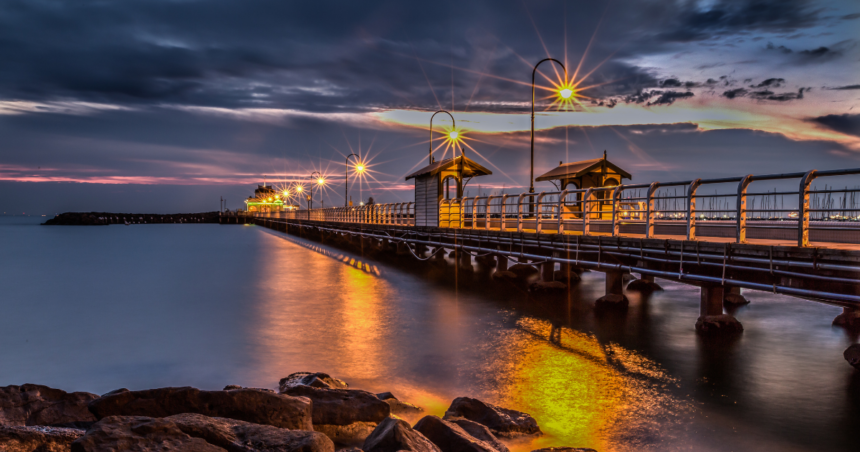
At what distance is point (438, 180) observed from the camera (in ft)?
84.4

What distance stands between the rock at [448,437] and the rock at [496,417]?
1.27m

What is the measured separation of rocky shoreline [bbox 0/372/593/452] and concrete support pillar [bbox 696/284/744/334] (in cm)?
721

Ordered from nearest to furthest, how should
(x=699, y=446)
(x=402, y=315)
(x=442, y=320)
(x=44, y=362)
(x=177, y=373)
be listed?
(x=699, y=446) → (x=177, y=373) → (x=44, y=362) → (x=442, y=320) → (x=402, y=315)

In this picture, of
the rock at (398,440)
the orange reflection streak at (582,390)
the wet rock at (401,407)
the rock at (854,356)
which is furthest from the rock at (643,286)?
the rock at (398,440)

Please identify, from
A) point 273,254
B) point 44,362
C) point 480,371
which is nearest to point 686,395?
point 480,371

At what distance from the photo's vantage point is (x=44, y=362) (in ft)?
44.6

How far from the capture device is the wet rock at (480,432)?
20.9 feet

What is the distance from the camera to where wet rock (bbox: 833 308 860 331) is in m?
14.6

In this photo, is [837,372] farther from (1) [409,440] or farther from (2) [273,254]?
(2) [273,254]

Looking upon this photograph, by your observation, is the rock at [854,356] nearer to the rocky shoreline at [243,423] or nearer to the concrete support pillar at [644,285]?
the rocky shoreline at [243,423]

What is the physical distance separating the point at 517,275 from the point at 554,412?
16947 millimetres

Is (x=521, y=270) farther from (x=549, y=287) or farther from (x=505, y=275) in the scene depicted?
(x=549, y=287)

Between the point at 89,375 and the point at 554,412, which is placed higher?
the point at 554,412

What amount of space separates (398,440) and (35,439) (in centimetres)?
367
